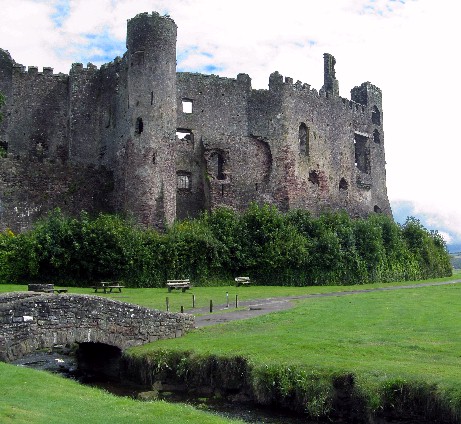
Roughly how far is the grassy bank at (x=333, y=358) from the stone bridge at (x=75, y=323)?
2.40 ft

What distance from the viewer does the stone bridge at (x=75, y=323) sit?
63.2ft

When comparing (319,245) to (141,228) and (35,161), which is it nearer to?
(141,228)

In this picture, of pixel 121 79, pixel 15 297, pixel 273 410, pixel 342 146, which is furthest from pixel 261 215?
pixel 273 410

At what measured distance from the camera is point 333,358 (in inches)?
690

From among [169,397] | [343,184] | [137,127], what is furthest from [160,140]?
[169,397]

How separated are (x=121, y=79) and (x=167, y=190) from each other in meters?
9.26

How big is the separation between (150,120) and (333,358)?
3189 centimetres

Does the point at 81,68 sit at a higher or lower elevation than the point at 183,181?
higher

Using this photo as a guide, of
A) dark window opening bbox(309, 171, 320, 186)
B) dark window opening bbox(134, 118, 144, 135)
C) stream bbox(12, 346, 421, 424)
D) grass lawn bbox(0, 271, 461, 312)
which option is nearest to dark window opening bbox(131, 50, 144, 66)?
dark window opening bbox(134, 118, 144, 135)

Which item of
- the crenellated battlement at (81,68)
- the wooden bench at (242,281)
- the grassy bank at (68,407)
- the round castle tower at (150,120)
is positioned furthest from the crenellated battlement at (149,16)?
the grassy bank at (68,407)

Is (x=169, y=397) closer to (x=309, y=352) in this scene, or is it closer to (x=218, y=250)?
(x=309, y=352)

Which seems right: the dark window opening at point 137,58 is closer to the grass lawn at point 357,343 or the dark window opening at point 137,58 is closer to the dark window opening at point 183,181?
the dark window opening at point 183,181

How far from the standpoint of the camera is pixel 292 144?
185 feet

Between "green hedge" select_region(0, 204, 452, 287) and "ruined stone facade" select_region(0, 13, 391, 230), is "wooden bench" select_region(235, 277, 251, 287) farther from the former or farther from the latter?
"ruined stone facade" select_region(0, 13, 391, 230)
